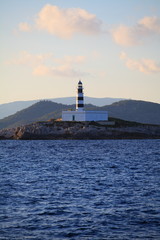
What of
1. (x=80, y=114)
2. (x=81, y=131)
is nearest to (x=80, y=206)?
(x=81, y=131)

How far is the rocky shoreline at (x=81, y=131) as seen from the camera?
393 ft

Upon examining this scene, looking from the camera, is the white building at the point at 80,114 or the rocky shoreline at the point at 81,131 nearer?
the rocky shoreline at the point at 81,131

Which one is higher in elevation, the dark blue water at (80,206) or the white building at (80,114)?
the white building at (80,114)

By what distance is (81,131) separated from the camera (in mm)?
118625

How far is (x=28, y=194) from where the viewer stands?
30719 millimetres

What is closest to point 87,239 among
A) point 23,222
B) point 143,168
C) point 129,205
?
point 23,222

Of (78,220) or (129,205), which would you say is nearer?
(78,220)

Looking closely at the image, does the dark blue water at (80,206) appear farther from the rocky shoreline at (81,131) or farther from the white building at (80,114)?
the white building at (80,114)

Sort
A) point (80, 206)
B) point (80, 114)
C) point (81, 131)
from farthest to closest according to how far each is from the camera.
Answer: point (80, 114) < point (81, 131) < point (80, 206)

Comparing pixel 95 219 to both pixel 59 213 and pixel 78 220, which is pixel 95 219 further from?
pixel 59 213

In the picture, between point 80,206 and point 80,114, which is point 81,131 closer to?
point 80,114

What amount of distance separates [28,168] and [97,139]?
75576 millimetres

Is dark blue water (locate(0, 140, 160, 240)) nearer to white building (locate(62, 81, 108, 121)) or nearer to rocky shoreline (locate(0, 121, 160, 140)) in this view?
rocky shoreline (locate(0, 121, 160, 140))

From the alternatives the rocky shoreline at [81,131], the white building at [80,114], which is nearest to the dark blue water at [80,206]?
the rocky shoreline at [81,131]
